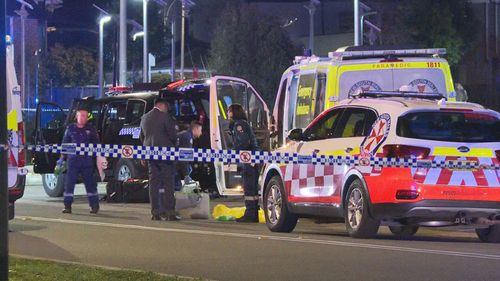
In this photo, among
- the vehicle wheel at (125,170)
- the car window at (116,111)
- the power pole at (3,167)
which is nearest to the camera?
the power pole at (3,167)

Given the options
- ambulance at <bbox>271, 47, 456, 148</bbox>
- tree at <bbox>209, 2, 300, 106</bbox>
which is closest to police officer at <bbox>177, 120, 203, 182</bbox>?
ambulance at <bbox>271, 47, 456, 148</bbox>

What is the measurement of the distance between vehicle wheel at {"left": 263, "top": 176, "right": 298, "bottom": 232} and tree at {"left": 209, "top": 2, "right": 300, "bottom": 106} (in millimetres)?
32116

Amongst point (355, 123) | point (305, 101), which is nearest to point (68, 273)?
point (355, 123)

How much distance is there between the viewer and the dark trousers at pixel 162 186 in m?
13.7

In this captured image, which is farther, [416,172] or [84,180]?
[84,180]

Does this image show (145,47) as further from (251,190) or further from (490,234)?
(490,234)

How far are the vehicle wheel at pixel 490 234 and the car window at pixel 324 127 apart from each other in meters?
2.09

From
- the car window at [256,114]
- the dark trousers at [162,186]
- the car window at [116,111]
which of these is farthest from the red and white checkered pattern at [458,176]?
the car window at [116,111]

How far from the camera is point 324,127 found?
479 inches

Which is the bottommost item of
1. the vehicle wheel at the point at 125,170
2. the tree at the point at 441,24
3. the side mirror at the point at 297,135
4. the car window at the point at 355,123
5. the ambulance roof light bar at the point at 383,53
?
the vehicle wheel at the point at 125,170

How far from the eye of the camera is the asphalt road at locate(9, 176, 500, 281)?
8.70 meters

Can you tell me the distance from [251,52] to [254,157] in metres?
33.0

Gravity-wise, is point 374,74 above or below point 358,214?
above

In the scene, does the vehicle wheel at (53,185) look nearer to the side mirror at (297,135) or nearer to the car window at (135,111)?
the car window at (135,111)
